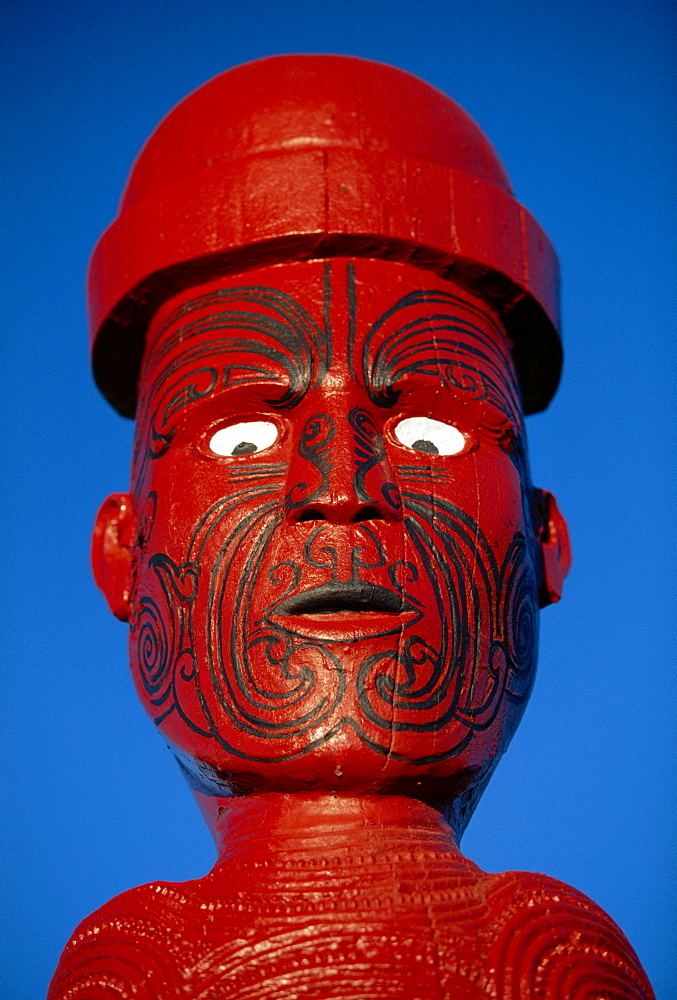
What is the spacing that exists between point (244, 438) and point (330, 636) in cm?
86

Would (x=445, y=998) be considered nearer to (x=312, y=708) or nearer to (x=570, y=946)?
(x=570, y=946)

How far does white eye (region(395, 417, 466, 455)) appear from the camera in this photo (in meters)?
4.39

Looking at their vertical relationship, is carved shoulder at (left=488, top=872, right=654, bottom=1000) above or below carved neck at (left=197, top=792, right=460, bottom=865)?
below

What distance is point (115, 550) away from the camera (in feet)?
15.8

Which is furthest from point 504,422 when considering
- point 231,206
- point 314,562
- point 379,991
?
point 379,991

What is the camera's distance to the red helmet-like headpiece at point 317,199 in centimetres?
454

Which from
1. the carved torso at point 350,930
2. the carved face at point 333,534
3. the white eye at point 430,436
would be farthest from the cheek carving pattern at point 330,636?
the carved torso at point 350,930

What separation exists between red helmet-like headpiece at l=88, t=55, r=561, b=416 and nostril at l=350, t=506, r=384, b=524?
107 centimetres

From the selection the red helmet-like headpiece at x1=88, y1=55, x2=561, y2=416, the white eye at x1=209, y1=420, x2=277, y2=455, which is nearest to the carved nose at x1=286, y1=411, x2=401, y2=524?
the white eye at x1=209, y1=420, x2=277, y2=455

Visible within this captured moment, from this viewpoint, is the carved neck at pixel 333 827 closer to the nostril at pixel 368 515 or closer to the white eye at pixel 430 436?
the nostril at pixel 368 515

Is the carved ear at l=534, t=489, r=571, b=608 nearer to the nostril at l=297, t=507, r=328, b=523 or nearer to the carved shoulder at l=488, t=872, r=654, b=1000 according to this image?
the nostril at l=297, t=507, r=328, b=523

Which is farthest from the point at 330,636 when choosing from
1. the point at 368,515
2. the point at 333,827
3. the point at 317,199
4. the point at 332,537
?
the point at 317,199

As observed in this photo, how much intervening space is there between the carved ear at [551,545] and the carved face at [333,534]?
0.13 meters

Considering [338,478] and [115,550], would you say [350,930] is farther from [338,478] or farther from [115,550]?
[115,550]
